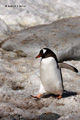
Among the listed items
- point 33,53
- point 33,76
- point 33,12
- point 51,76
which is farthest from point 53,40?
point 33,12

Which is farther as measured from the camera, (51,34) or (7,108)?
(51,34)

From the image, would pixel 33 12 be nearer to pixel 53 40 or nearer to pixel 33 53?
pixel 53 40

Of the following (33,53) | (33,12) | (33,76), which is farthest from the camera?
(33,12)

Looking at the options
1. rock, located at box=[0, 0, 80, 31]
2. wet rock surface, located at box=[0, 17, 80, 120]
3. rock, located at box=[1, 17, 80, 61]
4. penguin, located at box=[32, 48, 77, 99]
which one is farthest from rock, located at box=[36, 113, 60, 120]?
rock, located at box=[0, 0, 80, 31]

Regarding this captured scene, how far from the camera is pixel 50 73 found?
4.36 metres

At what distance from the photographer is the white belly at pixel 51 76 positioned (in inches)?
168

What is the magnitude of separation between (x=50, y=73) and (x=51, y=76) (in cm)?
6

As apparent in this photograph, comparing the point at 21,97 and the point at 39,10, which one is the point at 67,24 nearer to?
the point at 39,10

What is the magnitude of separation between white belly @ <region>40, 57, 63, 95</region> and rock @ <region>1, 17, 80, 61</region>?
2.47 metres

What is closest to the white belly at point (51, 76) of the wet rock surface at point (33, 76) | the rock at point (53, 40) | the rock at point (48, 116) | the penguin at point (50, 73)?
the penguin at point (50, 73)

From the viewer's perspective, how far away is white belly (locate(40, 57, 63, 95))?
428cm

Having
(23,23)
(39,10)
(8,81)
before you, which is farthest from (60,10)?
(8,81)

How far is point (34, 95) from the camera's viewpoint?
15.7 feet

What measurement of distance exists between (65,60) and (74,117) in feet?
11.3
